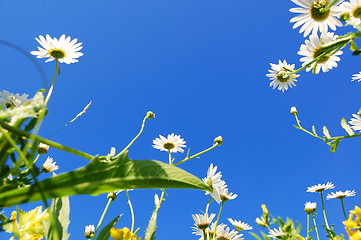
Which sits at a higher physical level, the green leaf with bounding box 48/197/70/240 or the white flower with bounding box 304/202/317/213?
the white flower with bounding box 304/202/317/213

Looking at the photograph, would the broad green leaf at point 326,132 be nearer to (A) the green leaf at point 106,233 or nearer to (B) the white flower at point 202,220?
(B) the white flower at point 202,220

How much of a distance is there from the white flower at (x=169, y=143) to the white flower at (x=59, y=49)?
729mm

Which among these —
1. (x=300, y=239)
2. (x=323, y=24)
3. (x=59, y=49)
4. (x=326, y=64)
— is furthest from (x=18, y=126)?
(x=326, y=64)

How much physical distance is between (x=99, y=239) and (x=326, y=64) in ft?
3.57

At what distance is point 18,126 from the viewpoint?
439 mm

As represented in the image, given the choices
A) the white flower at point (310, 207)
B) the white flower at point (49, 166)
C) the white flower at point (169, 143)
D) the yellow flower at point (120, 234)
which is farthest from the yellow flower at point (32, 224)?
the white flower at point (310, 207)

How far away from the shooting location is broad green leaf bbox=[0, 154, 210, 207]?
447mm

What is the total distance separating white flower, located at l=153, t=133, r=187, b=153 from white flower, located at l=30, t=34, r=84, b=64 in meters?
0.73

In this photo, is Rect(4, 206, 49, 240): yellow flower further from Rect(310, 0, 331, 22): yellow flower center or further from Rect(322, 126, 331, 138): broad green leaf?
Rect(310, 0, 331, 22): yellow flower center

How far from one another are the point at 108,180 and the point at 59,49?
0.74 metres

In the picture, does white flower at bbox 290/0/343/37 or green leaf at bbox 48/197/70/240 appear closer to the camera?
green leaf at bbox 48/197/70/240

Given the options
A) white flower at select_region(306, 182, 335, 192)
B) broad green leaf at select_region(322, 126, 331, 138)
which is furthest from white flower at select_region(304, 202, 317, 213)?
broad green leaf at select_region(322, 126, 331, 138)

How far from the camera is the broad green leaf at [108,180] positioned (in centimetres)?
45

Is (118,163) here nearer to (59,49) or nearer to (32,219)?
(32,219)
